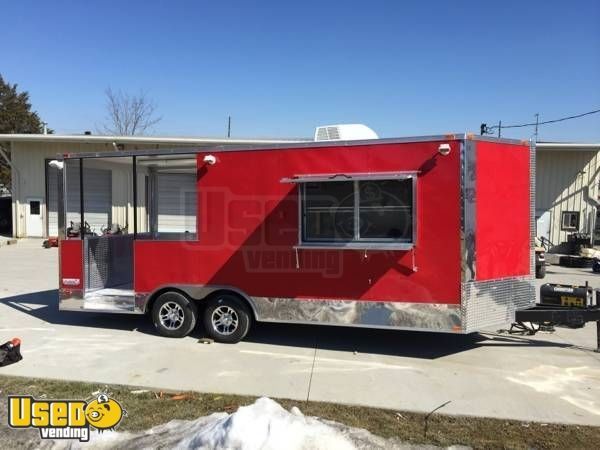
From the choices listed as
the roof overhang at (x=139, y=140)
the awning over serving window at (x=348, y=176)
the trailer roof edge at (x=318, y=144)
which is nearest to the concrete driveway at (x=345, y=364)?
the awning over serving window at (x=348, y=176)

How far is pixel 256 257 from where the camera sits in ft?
22.3

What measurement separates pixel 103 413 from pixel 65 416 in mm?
310

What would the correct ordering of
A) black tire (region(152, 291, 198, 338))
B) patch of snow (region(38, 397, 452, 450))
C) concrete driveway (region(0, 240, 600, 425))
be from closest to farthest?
patch of snow (region(38, 397, 452, 450)) → concrete driveway (region(0, 240, 600, 425)) → black tire (region(152, 291, 198, 338))

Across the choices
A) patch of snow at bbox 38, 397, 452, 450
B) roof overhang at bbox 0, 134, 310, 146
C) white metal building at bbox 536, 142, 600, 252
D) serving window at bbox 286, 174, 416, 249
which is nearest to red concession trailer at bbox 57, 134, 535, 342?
serving window at bbox 286, 174, 416, 249

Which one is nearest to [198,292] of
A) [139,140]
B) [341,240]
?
[341,240]

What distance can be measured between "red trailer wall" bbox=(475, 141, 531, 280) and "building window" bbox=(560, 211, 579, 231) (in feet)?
49.4

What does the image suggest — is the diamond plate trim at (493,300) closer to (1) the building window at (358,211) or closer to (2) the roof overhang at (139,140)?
(1) the building window at (358,211)

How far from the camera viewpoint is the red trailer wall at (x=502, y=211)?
6.08m

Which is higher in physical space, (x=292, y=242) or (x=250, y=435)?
(x=292, y=242)

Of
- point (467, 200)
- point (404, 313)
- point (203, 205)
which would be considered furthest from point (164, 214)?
point (467, 200)

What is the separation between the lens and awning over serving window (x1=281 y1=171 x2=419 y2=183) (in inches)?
237

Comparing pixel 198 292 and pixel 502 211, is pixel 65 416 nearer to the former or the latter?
pixel 198 292

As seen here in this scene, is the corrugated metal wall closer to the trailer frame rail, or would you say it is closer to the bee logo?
the trailer frame rail

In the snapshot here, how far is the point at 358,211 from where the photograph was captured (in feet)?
20.7
